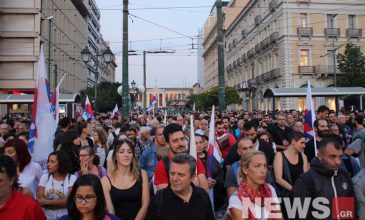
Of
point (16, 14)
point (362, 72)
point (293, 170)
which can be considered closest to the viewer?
point (293, 170)

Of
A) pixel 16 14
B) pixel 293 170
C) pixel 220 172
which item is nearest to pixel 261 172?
pixel 293 170

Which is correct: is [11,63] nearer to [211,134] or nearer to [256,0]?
[256,0]

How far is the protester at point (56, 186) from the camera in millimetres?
4453

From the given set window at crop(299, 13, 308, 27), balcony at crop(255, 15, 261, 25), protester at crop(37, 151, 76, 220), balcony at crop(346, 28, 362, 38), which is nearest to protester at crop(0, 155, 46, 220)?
protester at crop(37, 151, 76, 220)

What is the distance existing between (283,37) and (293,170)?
37794 millimetres

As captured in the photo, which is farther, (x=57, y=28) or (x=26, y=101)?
(x=57, y=28)

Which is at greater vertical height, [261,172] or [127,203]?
[261,172]

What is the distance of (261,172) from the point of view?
3.51 metres

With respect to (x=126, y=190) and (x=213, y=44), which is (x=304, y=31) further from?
(x=213, y=44)

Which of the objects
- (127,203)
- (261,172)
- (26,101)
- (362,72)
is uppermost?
(362,72)

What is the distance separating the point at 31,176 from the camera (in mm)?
4781

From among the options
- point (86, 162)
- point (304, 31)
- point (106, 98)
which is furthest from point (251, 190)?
point (304, 31)

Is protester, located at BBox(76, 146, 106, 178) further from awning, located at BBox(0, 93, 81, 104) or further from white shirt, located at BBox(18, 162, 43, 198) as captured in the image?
awning, located at BBox(0, 93, 81, 104)

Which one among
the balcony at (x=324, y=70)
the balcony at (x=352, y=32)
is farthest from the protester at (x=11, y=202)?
the balcony at (x=352, y=32)
